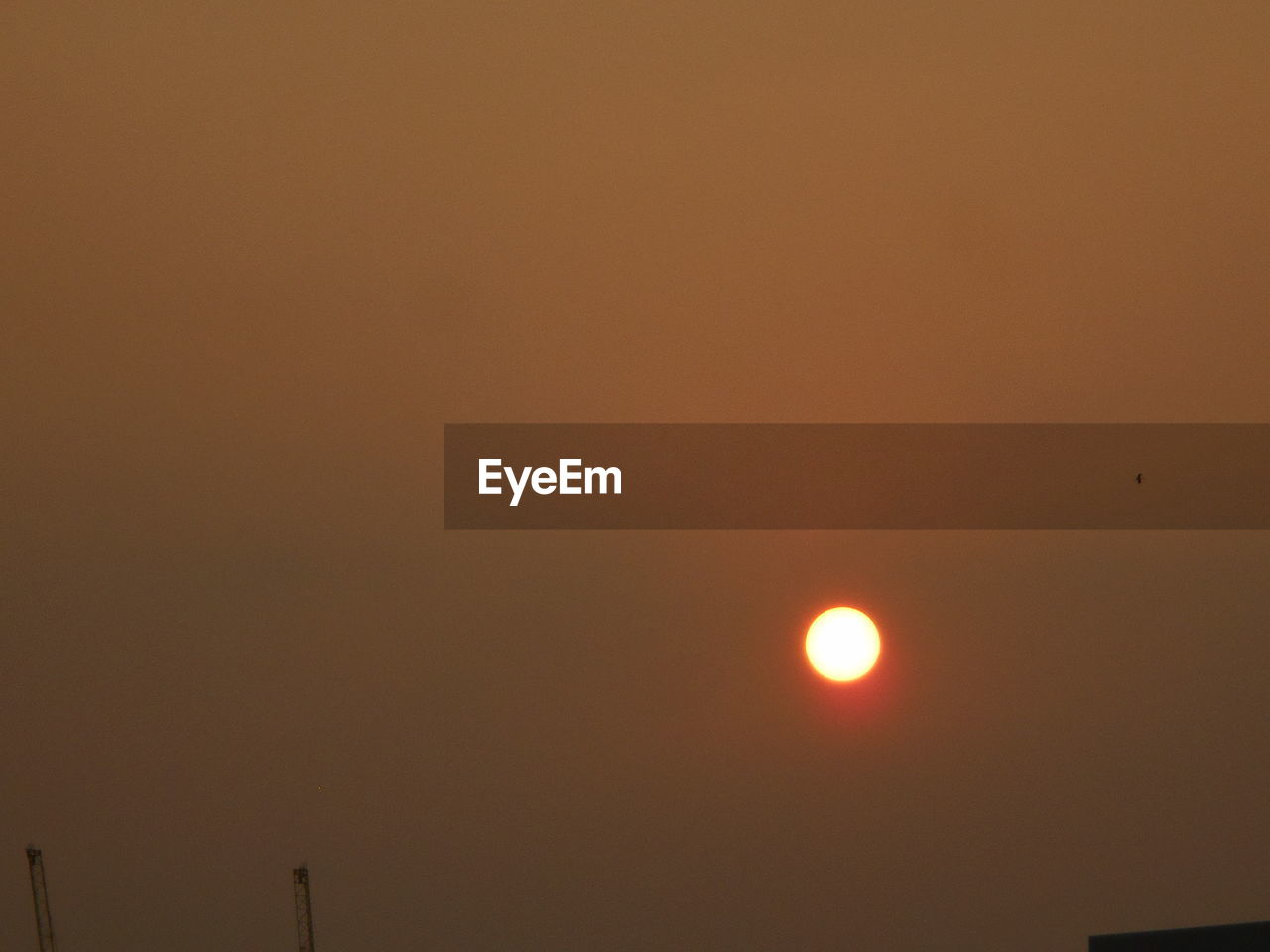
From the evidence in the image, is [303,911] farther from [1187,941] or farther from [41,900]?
[1187,941]

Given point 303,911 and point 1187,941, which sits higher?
point 303,911

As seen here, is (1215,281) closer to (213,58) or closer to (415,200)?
(415,200)

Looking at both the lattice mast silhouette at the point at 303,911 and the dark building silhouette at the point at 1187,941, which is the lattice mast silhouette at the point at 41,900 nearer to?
the lattice mast silhouette at the point at 303,911

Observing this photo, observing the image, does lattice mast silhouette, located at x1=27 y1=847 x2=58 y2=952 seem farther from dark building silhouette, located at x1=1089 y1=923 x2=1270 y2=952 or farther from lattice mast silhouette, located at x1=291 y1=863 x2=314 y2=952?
dark building silhouette, located at x1=1089 y1=923 x2=1270 y2=952

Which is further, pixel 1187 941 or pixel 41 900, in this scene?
pixel 41 900

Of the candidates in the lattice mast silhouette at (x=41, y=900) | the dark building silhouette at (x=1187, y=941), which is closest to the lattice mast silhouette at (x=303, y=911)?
the lattice mast silhouette at (x=41, y=900)

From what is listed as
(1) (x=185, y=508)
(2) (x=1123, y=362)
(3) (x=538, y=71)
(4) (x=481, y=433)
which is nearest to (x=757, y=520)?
(4) (x=481, y=433)

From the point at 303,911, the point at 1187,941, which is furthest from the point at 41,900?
the point at 1187,941

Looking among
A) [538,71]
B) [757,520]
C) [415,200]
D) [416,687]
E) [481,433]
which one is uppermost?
[538,71]

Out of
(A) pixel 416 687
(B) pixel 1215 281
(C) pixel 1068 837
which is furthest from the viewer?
(C) pixel 1068 837
